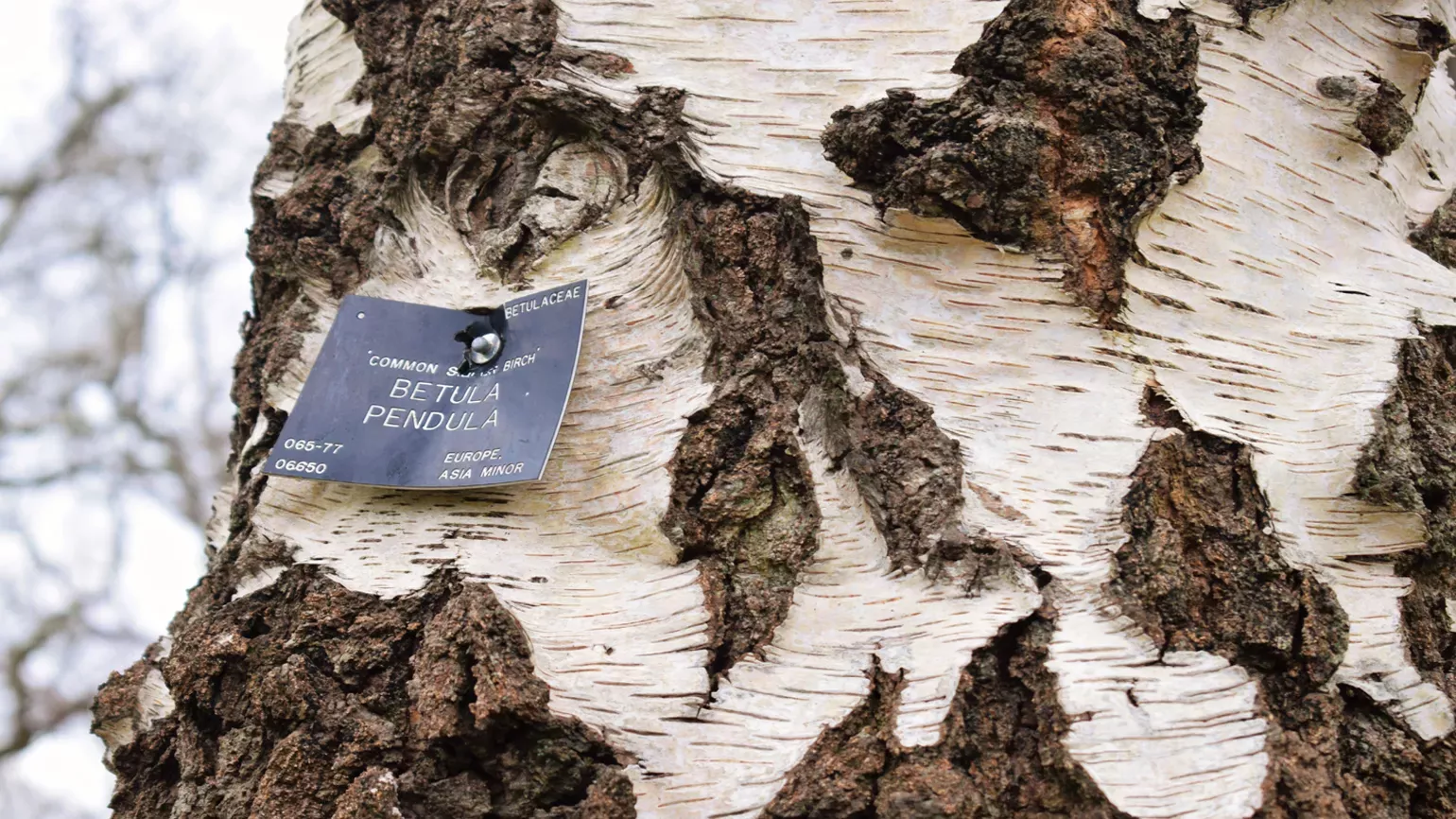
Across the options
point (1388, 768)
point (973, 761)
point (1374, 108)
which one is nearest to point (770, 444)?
point (973, 761)

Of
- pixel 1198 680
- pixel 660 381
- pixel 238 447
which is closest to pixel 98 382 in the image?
pixel 238 447

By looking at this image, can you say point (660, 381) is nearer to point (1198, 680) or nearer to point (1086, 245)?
point (1086, 245)

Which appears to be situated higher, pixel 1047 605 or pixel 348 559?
pixel 1047 605

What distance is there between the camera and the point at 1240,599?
100 cm

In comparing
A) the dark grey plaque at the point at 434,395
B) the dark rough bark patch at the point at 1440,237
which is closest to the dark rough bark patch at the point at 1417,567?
the dark rough bark patch at the point at 1440,237

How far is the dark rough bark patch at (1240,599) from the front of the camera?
0.94 metres

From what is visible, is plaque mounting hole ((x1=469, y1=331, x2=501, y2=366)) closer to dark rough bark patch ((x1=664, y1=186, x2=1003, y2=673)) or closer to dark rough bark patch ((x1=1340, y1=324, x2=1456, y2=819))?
dark rough bark patch ((x1=664, y1=186, x2=1003, y2=673))

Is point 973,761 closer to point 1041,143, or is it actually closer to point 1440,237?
point 1041,143

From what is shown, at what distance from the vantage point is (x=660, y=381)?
1.14 m

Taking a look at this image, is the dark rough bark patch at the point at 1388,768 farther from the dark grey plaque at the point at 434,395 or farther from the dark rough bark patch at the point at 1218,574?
the dark grey plaque at the point at 434,395

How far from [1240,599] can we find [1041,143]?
0.50 metres

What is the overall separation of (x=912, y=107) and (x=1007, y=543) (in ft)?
1.54

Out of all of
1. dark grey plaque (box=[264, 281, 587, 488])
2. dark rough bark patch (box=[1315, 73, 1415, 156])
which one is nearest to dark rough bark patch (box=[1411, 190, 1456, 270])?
dark rough bark patch (box=[1315, 73, 1415, 156])

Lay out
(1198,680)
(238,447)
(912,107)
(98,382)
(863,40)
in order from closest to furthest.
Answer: (1198,680) → (912,107) → (863,40) → (238,447) → (98,382)
